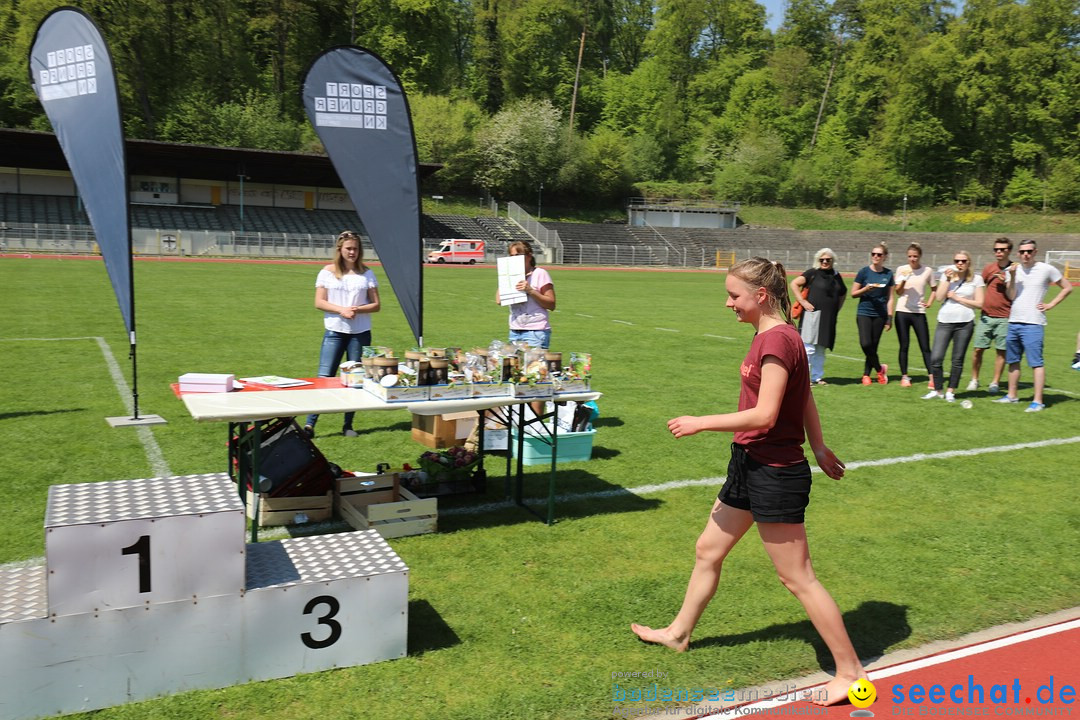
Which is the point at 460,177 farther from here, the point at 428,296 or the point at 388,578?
the point at 388,578

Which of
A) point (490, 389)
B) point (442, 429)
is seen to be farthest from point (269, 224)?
point (490, 389)

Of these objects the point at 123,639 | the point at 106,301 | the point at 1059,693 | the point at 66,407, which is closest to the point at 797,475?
the point at 1059,693

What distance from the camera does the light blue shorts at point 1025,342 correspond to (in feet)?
33.8

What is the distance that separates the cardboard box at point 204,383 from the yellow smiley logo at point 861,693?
3969 millimetres

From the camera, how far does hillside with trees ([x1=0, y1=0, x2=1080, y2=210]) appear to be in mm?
67688

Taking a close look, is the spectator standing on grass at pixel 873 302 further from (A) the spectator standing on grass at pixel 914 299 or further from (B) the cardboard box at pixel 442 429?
(B) the cardboard box at pixel 442 429

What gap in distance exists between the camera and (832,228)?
228 feet

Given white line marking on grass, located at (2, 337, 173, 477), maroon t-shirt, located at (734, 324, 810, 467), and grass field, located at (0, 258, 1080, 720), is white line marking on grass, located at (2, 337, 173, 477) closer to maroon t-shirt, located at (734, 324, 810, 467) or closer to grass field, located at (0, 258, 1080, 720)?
grass field, located at (0, 258, 1080, 720)

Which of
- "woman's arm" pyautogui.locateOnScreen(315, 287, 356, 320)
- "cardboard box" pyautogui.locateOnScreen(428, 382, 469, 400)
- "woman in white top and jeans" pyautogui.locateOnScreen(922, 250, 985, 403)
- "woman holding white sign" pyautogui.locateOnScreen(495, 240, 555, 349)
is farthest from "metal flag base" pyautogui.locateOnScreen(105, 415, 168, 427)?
"woman in white top and jeans" pyautogui.locateOnScreen(922, 250, 985, 403)

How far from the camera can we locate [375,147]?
763 cm

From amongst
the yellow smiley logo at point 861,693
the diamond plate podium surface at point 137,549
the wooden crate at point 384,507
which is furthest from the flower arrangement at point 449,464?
the yellow smiley logo at point 861,693

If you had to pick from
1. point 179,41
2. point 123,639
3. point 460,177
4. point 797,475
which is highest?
point 179,41

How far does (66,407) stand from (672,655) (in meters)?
7.39

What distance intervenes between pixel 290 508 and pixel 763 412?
11.7ft
